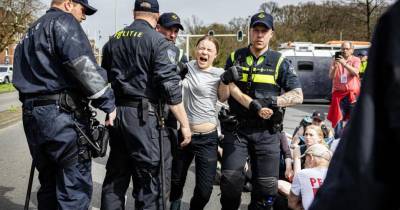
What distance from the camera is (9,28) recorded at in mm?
36000

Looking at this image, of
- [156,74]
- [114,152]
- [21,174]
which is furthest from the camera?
[21,174]

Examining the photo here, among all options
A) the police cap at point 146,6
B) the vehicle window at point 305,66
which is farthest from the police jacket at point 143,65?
the vehicle window at point 305,66

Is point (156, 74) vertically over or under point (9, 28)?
under

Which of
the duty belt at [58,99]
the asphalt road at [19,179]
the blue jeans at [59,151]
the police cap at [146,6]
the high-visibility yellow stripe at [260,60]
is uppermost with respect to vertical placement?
the police cap at [146,6]

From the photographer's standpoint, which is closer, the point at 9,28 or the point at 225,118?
the point at 225,118

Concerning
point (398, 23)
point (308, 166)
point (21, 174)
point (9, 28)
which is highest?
point (9, 28)

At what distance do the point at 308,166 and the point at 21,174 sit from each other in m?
4.39

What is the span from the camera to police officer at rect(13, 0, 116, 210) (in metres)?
3.34

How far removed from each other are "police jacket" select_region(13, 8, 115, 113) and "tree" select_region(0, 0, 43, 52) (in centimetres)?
3449

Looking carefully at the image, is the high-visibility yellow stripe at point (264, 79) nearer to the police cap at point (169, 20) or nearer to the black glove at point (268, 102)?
the black glove at point (268, 102)

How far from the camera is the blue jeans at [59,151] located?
3.37 m

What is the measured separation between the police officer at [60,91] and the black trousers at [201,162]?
1112 millimetres

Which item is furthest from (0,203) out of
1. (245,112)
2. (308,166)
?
(308,166)

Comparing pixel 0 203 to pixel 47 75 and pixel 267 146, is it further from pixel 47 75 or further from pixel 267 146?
pixel 267 146
